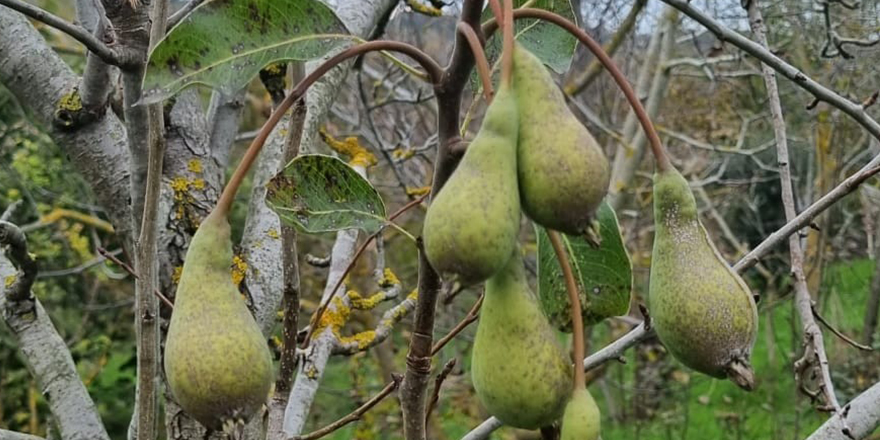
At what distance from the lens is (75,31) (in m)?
1.02

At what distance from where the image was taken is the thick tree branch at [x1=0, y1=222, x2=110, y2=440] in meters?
1.47

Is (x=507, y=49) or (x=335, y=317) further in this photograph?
(x=335, y=317)

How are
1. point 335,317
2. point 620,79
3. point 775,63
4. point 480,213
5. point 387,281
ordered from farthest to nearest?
1. point 387,281
2. point 335,317
3. point 775,63
4. point 620,79
5. point 480,213

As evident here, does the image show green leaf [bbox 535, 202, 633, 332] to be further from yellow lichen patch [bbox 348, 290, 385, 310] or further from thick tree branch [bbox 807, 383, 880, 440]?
yellow lichen patch [bbox 348, 290, 385, 310]

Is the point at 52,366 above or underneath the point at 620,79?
underneath

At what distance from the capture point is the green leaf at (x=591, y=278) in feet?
2.74

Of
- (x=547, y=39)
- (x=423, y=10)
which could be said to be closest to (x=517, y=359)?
(x=547, y=39)

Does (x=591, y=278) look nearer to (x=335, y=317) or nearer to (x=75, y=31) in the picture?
(x=75, y=31)

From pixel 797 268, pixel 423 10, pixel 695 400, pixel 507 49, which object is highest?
pixel 423 10

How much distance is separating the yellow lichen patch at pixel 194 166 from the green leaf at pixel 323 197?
77 centimetres

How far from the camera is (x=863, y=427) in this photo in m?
1.23

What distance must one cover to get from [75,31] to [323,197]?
380 mm

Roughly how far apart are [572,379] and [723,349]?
0.11 meters

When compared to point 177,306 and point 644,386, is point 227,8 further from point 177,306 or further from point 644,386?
point 644,386
